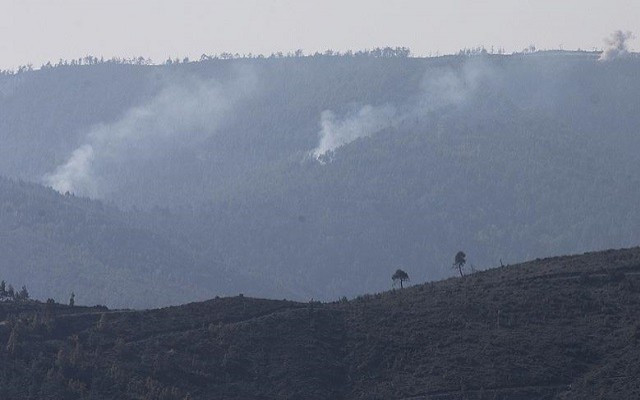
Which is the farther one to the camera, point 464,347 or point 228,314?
point 228,314

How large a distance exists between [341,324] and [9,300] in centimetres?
2357

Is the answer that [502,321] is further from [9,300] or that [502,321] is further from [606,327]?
[9,300]

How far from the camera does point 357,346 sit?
11619 cm

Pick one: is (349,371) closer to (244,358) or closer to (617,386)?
(244,358)

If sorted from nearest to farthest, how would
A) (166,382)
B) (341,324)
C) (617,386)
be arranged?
1. (617,386)
2. (166,382)
3. (341,324)

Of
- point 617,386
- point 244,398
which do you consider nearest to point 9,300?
point 244,398

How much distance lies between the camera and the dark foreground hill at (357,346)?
107 metres

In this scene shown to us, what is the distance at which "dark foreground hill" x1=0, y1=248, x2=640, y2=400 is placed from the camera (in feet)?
351

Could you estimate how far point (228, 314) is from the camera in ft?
403

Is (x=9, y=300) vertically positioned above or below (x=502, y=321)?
above

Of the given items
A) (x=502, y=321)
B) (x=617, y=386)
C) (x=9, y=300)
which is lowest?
(x=617, y=386)

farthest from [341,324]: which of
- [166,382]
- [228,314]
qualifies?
[166,382]

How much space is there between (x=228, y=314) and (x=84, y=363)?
14.6 m

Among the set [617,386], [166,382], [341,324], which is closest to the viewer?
[617,386]
